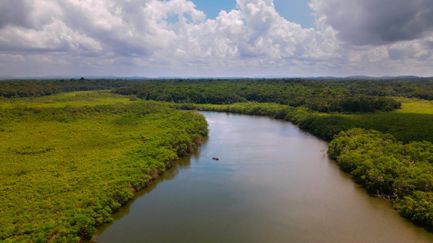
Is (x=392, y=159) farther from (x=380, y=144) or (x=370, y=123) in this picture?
(x=370, y=123)

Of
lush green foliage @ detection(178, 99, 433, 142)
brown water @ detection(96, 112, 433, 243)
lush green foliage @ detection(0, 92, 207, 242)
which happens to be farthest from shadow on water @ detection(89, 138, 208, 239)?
lush green foliage @ detection(178, 99, 433, 142)

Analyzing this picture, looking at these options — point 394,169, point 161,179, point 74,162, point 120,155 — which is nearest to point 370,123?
point 394,169

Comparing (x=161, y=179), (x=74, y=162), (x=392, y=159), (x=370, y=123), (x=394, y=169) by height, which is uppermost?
(x=392, y=159)

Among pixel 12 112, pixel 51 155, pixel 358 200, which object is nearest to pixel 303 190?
pixel 358 200

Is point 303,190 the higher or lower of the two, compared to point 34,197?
lower

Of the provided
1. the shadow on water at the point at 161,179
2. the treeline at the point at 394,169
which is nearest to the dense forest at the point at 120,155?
the treeline at the point at 394,169

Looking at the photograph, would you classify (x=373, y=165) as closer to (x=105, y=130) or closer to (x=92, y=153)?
(x=92, y=153)

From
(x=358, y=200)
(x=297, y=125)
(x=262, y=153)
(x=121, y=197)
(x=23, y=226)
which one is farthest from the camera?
(x=297, y=125)

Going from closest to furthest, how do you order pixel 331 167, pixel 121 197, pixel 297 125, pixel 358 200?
pixel 121 197, pixel 358 200, pixel 331 167, pixel 297 125
